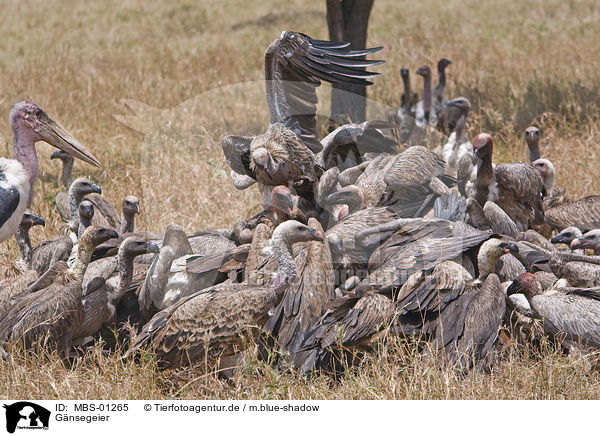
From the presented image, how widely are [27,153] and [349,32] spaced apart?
5.31 meters

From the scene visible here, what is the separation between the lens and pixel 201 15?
20594 mm

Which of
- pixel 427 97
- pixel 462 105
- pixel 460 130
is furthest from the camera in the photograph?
pixel 427 97

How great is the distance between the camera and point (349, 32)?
29.9 ft

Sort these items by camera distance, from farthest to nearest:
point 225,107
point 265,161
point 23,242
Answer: point 225,107
point 23,242
point 265,161

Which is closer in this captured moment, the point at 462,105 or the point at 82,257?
the point at 82,257

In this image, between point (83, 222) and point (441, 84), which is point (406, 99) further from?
point (83, 222)

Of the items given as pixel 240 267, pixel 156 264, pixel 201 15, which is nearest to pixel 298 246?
pixel 240 267

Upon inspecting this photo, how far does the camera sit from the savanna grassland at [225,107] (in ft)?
12.9

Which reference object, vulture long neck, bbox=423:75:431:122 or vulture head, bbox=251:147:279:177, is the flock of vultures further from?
vulture long neck, bbox=423:75:431:122

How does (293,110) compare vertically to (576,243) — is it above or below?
above

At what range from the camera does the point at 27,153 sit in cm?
472

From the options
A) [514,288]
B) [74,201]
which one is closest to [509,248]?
[514,288]
